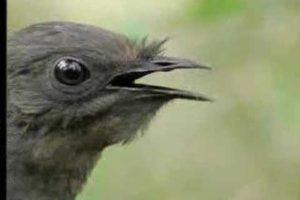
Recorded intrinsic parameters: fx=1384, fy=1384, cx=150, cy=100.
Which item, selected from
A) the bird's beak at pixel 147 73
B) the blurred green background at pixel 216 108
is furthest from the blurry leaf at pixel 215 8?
the bird's beak at pixel 147 73

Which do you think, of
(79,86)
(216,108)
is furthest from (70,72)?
(216,108)

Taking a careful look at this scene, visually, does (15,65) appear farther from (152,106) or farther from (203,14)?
(203,14)

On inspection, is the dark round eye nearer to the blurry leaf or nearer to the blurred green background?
the blurred green background

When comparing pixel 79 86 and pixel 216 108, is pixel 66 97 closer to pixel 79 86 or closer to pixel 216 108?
pixel 79 86

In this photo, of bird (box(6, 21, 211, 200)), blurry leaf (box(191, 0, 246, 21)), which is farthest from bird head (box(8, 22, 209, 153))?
blurry leaf (box(191, 0, 246, 21))

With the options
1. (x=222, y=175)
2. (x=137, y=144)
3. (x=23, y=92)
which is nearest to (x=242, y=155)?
(x=222, y=175)

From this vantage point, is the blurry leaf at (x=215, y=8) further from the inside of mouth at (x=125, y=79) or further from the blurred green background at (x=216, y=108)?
the inside of mouth at (x=125, y=79)
